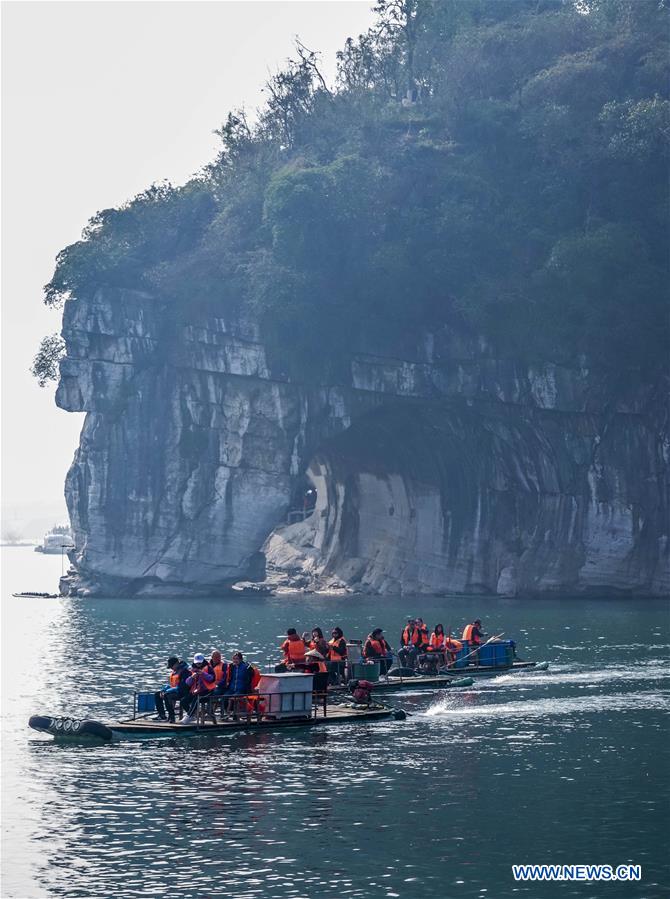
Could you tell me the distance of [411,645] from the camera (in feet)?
178

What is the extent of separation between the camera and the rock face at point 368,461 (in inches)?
3937

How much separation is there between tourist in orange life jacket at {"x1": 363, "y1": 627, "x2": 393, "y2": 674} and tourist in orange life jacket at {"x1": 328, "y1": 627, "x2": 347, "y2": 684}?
4.77 feet

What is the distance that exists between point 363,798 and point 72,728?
1042 centimetres

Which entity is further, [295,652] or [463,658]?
[463,658]

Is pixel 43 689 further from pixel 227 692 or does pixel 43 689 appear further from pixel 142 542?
pixel 142 542

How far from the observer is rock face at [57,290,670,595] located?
328 ft

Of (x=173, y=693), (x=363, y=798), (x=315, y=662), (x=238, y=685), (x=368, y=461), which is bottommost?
(x=363, y=798)

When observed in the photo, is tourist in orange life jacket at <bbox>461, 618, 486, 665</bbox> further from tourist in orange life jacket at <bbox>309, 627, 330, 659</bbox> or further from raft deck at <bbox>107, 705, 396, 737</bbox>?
raft deck at <bbox>107, 705, 396, 737</bbox>

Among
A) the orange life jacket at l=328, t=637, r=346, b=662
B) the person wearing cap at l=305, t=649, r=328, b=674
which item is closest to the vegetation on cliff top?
the orange life jacket at l=328, t=637, r=346, b=662

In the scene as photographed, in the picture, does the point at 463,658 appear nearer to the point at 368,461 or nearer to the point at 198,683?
the point at 198,683

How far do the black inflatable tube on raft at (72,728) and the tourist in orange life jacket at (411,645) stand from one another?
1636 centimetres

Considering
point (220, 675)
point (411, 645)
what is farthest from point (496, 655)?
point (220, 675)

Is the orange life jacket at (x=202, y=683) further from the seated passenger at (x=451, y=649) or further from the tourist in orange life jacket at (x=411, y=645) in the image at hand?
the seated passenger at (x=451, y=649)

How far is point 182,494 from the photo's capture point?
110 meters
